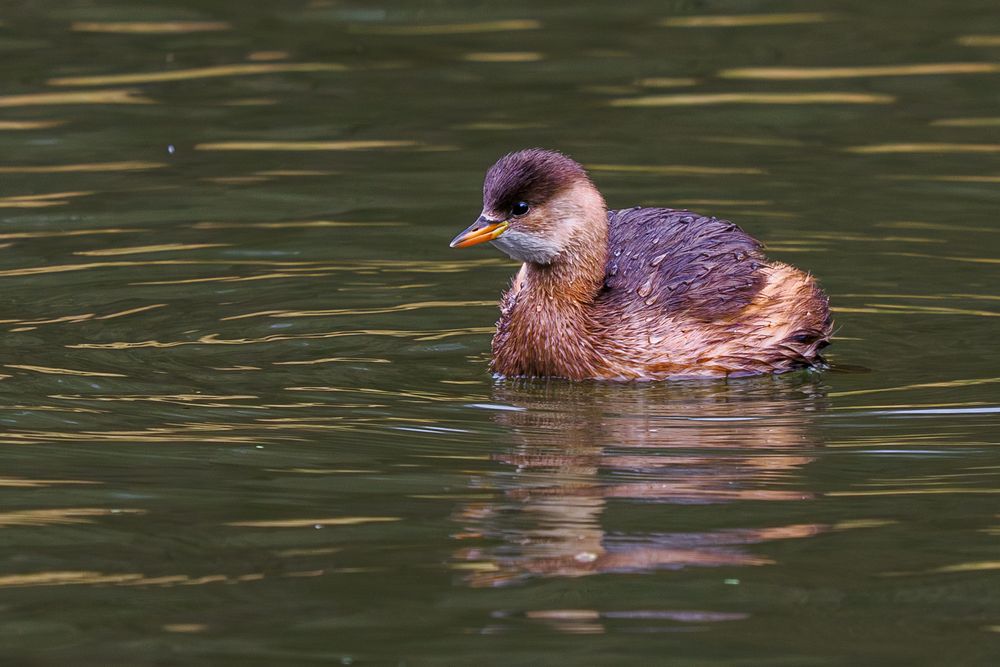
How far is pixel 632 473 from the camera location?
7668 millimetres

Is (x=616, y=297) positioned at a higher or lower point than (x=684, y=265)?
lower

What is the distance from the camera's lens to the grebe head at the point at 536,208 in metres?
9.68

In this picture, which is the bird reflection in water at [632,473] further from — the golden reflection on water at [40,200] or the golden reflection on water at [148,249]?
the golden reflection on water at [40,200]

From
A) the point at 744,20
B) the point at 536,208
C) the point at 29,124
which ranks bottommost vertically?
the point at 536,208

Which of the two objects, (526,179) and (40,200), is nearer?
(526,179)

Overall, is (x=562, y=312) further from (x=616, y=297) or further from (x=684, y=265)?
(x=684, y=265)

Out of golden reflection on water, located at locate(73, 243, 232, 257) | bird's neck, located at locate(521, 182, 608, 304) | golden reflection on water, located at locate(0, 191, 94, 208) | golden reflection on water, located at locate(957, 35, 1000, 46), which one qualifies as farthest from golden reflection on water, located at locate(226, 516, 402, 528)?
golden reflection on water, located at locate(957, 35, 1000, 46)

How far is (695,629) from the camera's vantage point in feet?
19.4

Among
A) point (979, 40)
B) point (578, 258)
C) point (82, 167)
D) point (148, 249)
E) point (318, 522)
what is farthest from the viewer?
point (979, 40)

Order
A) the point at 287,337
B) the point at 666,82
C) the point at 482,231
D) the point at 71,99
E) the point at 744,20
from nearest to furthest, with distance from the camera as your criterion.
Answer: the point at 482,231 → the point at 287,337 → the point at 71,99 → the point at 666,82 → the point at 744,20

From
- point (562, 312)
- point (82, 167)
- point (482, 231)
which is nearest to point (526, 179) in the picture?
point (482, 231)

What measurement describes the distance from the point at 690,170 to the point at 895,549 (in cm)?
737

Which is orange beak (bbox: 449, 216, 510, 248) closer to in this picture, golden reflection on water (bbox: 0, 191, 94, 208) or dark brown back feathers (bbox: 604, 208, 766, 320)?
dark brown back feathers (bbox: 604, 208, 766, 320)

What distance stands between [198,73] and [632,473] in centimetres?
955
